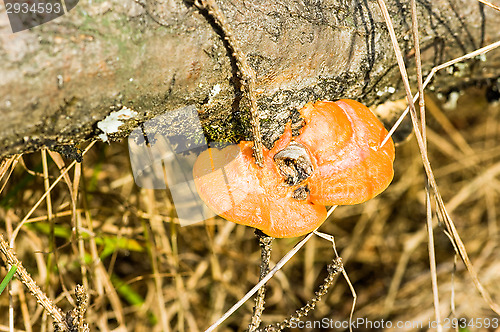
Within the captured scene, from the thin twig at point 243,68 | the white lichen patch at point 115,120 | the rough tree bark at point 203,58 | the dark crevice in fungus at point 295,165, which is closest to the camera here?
the rough tree bark at point 203,58

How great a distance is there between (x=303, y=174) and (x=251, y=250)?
6.34 ft

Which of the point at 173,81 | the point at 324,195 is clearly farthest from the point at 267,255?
the point at 173,81

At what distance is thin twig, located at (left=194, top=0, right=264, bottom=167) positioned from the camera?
1.25 m

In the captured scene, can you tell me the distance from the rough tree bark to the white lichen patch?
0.02 m

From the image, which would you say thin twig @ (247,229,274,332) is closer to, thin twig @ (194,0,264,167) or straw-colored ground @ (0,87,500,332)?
thin twig @ (194,0,264,167)

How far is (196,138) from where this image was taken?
171 cm

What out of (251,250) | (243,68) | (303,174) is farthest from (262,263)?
(251,250)

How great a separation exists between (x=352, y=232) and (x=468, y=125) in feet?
5.12

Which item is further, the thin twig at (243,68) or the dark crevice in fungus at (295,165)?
the dark crevice in fungus at (295,165)

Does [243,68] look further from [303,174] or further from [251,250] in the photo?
[251,250]

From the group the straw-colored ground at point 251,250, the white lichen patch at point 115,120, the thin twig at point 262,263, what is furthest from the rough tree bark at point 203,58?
the straw-colored ground at point 251,250

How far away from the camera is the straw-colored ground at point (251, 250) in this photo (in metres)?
2.61

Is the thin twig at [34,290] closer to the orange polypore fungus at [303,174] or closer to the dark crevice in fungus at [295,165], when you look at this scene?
the orange polypore fungus at [303,174]

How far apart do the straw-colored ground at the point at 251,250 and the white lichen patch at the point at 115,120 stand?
1.02 m
